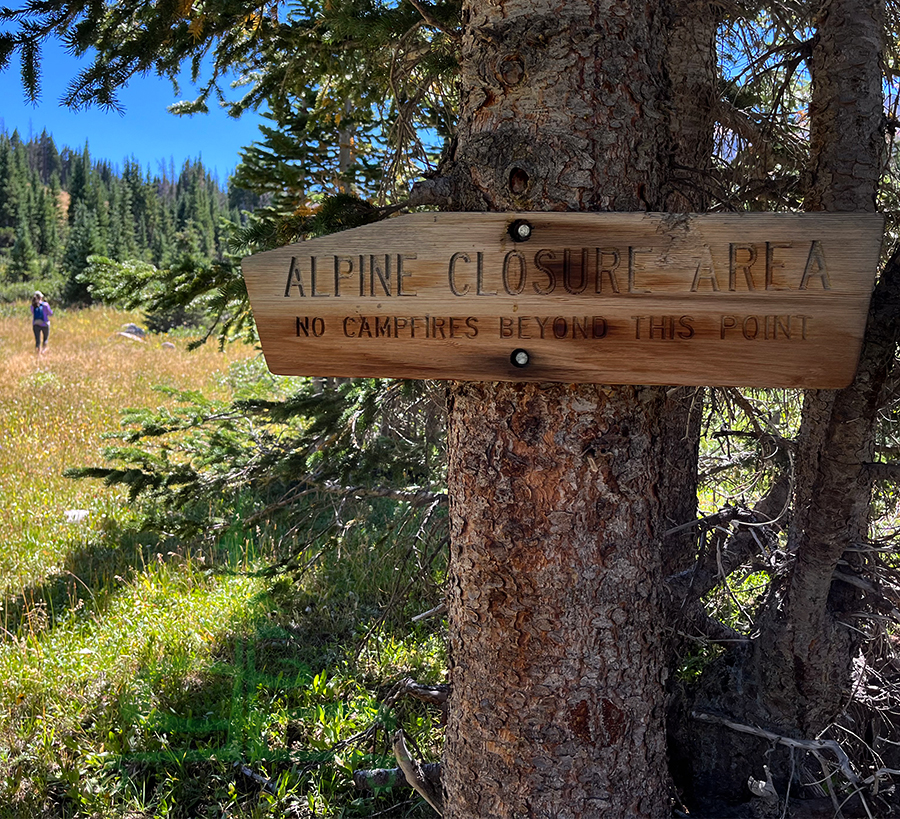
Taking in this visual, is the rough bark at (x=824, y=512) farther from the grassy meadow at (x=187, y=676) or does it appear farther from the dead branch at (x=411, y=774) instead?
the grassy meadow at (x=187, y=676)

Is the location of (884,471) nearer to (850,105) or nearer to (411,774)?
(850,105)

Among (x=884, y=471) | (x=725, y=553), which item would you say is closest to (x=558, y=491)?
(x=884, y=471)

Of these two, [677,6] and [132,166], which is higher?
[132,166]

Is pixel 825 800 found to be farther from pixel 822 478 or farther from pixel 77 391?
pixel 77 391

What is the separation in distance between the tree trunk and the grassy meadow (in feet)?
3.81

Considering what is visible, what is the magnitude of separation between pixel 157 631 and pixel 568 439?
3.42 m

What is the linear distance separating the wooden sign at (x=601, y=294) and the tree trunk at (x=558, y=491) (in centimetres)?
16

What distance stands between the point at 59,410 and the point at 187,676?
8.76m

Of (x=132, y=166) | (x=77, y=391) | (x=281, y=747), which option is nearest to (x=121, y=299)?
(x=281, y=747)

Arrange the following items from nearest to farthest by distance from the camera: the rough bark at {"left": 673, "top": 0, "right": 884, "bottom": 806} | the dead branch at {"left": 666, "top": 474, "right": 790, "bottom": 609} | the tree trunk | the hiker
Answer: the tree trunk < the rough bark at {"left": 673, "top": 0, "right": 884, "bottom": 806} < the dead branch at {"left": 666, "top": 474, "right": 790, "bottom": 609} < the hiker

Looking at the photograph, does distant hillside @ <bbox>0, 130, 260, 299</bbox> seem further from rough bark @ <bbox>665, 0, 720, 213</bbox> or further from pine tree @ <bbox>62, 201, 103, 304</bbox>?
rough bark @ <bbox>665, 0, 720, 213</bbox>

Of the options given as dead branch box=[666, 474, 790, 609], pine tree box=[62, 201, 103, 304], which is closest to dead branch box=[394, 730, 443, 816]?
dead branch box=[666, 474, 790, 609]

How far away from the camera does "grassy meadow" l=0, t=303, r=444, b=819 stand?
3.12 m

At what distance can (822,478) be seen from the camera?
2.37 m
